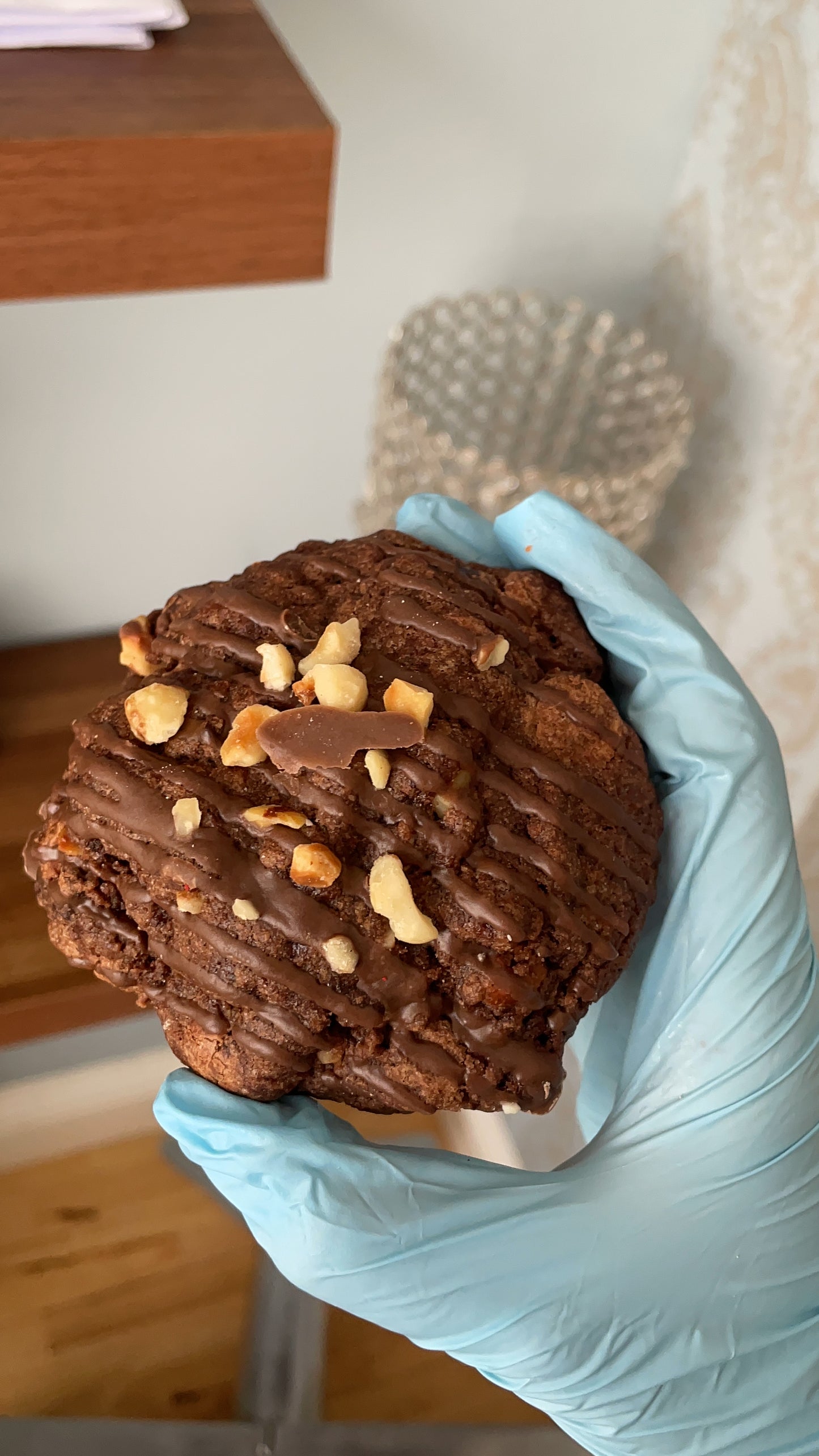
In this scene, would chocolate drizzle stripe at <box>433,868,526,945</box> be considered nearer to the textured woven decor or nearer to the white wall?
the textured woven decor

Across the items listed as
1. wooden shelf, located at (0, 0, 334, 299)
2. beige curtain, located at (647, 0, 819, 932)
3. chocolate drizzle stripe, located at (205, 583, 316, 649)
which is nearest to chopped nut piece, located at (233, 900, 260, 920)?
chocolate drizzle stripe, located at (205, 583, 316, 649)

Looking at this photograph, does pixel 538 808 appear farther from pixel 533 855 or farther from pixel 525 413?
pixel 525 413

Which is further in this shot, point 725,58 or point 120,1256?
point 120,1256

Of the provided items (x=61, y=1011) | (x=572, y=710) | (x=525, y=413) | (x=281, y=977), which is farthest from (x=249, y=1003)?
(x=525, y=413)

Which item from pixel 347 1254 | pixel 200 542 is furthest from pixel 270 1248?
pixel 200 542

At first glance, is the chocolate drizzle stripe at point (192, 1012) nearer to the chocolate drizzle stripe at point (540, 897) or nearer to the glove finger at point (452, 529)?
the chocolate drizzle stripe at point (540, 897)

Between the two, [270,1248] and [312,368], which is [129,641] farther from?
[312,368]

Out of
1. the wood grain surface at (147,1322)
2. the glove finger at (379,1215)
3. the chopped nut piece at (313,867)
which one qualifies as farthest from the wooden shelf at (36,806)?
the wood grain surface at (147,1322)
